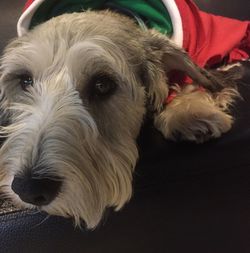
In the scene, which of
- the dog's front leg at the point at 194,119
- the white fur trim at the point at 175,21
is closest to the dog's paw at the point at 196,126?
the dog's front leg at the point at 194,119

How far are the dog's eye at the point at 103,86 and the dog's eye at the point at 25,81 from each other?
0.50 feet

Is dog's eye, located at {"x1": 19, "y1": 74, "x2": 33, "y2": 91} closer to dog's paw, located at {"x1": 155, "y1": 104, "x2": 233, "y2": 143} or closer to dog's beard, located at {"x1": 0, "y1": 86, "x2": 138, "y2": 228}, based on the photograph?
dog's beard, located at {"x1": 0, "y1": 86, "x2": 138, "y2": 228}

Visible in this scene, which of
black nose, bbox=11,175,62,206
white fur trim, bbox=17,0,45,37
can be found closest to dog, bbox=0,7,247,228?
black nose, bbox=11,175,62,206

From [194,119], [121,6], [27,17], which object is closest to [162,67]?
[194,119]

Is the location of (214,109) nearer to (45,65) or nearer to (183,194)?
(183,194)

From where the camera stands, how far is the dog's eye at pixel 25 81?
126 cm

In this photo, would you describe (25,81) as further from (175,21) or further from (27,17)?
(175,21)

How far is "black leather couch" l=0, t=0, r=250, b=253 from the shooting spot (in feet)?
3.93

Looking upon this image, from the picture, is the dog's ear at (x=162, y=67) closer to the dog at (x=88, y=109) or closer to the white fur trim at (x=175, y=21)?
the dog at (x=88, y=109)

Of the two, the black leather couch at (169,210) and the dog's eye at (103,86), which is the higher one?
the dog's eye at (103,86)

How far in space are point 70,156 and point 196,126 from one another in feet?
1.02

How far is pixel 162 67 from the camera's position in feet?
4.50

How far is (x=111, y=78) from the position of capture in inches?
47.7

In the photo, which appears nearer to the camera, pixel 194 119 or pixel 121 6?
pixel 194 119
